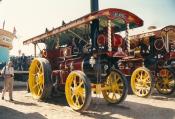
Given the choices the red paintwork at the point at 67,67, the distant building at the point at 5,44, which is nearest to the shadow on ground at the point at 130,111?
the red paintwork at the point at 67,67

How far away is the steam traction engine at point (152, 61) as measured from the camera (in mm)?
10603

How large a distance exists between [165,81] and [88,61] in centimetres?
476

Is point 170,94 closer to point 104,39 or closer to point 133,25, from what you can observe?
point 133,25

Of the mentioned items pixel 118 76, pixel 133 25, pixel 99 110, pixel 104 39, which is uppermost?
pixel 133 25

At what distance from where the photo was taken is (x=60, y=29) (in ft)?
28.4

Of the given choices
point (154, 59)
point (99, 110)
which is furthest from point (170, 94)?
point (99, 110)

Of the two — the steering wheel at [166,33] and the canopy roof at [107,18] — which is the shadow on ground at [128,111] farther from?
the steering wheel at [166,33]

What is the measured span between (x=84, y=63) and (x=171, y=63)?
5653mm

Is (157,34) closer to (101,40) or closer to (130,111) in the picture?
(101,40)

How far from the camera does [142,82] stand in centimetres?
1048

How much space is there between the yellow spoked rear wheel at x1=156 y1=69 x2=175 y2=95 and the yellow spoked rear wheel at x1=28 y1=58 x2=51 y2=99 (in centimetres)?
492

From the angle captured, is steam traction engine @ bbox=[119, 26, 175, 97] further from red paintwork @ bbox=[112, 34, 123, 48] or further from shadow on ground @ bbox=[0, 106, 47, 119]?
shadow on ground @ bbox=[0, 106, 47, 119]

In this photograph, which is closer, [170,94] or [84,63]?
[84,63]

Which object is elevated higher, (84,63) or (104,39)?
(104,39)
